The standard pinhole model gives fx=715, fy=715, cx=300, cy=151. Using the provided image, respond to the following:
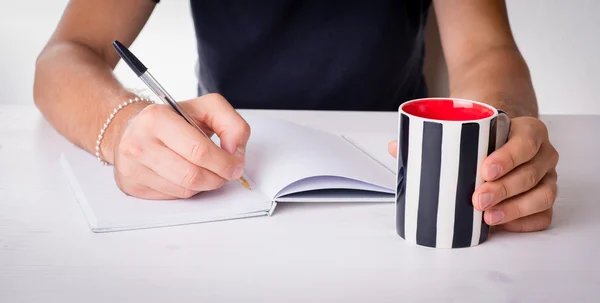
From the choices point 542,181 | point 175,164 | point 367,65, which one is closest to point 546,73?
point 367,65

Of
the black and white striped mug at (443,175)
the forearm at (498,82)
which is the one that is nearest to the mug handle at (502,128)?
the black and white striped mug at (443,175)

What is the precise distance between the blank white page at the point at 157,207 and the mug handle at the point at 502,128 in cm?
28

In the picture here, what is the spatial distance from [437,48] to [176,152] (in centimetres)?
136

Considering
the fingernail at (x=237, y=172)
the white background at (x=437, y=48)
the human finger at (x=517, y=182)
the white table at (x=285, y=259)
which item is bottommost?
the white background at (x=437, y=48)

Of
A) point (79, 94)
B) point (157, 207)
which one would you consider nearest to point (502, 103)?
point (157, 207)

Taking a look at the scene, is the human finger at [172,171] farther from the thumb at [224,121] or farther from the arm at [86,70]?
the arm at [86,70]

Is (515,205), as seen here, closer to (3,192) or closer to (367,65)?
(3,192)

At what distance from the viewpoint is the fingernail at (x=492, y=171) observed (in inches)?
30.1

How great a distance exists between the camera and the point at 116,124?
3.42ft

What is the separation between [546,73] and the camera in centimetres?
279

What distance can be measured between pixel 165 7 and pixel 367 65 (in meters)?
1.56

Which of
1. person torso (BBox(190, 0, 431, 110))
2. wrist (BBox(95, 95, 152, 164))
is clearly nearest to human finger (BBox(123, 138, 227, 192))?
wrist (BBox(95, 95, 152, 164))

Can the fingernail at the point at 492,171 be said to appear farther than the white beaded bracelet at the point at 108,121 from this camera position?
No

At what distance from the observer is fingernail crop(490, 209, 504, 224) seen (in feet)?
2.60
